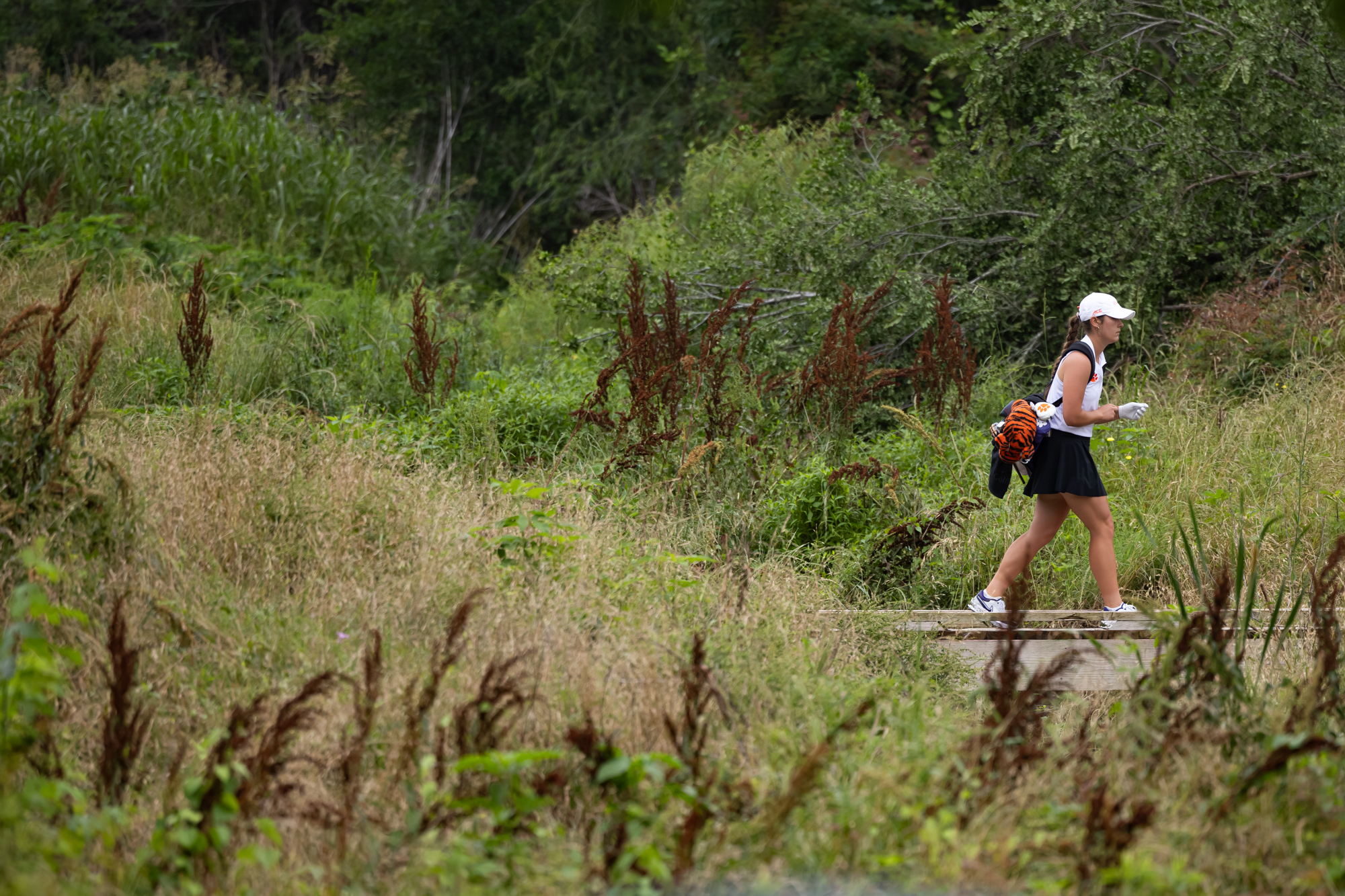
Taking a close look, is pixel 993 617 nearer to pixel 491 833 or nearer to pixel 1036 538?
pixel 1036 538

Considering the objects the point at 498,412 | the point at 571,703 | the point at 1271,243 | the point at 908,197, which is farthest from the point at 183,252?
the point at 1271,243

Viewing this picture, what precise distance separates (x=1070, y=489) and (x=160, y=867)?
150 inches

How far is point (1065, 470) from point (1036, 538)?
0.35m

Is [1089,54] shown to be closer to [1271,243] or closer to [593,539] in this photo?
[1271,243]

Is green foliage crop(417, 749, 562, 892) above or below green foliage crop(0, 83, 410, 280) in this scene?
below

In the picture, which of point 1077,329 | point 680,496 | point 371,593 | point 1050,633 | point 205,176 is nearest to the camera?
point 371,593

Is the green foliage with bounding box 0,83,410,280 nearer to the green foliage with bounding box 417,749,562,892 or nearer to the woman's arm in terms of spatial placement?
the woman's arm

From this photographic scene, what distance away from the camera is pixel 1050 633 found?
14.9 feet

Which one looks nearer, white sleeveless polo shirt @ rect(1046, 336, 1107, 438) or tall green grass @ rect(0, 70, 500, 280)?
white sleeveless polo shirt @ rect(1046, 336, 1107, 438)

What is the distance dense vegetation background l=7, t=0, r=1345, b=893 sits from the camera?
2.55 m

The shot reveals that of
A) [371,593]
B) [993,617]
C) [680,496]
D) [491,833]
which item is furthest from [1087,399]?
[491,833]

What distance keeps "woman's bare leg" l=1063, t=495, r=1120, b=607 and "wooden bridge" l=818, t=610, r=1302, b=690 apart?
0.37ft

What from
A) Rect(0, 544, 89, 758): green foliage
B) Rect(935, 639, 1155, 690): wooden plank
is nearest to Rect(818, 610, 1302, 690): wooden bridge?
Rect(935, 639, 1155, 690): wooden plank

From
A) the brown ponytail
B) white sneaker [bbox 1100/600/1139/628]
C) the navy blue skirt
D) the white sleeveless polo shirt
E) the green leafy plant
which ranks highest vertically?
the brown ponytail
